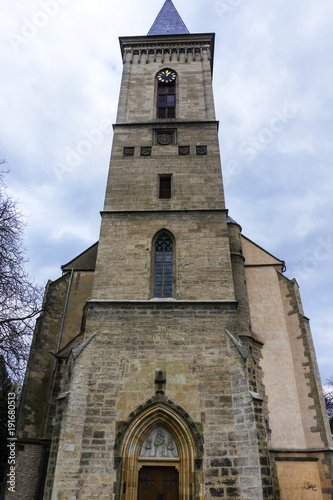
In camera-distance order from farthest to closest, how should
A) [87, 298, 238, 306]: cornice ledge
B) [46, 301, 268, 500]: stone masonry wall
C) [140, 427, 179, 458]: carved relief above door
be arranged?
[87, 298, 238, 306]: cornice ledge < [140, 427, 179, 458]: carved relief above door < [46, 301, 268, 500]: stone masonry wall

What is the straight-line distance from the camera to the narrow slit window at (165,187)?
1294 centimetres

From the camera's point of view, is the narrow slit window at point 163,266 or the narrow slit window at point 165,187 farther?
the narrow slit window at point 165,187

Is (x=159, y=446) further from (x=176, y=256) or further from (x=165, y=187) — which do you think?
(x=165, y=187)

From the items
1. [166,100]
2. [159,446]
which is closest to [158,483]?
[159,446]

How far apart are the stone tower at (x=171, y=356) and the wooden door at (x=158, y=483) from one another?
31mm

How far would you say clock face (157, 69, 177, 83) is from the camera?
17000 millimetres

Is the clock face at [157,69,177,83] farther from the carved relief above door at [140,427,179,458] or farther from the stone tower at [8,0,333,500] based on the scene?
the carved relief above door at [140,427,179,458]

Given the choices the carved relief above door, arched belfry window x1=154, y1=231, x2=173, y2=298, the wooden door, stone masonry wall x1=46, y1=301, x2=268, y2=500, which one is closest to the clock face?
arched belfry window x1=154, y1=231, x2=173, y2=298

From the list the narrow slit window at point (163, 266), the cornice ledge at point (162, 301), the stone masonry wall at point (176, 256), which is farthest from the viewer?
the narrow slit window at point (163, 266)

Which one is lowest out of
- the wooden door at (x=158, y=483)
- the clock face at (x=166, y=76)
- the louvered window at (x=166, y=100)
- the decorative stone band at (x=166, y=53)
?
the wooden door at (x=158, y=483)

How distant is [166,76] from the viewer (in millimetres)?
17125

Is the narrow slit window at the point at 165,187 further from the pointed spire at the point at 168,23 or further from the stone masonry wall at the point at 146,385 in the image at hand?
the pointed spire at the point at 168,23

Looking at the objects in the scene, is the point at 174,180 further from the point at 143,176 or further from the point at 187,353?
the point at 187,353

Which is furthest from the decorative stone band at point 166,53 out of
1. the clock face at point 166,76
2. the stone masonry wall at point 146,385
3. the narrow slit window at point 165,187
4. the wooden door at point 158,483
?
the wooden door at point 158,483
